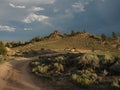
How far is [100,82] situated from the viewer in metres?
21.1

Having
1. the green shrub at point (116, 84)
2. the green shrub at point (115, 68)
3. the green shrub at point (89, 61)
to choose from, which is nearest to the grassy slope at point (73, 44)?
the green shrub at point (89, 61)

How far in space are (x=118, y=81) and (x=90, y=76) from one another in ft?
10.4

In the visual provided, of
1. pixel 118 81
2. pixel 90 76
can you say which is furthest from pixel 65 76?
pixel 118 81

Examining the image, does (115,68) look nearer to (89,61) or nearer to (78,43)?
(89,61)

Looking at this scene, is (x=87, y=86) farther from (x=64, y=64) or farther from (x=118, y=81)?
(x=64, y=64)

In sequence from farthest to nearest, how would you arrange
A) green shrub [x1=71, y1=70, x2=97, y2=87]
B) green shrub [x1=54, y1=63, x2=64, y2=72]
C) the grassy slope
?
the grassy slope
green shrub [x1=54, y1=63, x2=64, y2=72]
green shrub [x1=71, y1=70, x2=97, y2=87]

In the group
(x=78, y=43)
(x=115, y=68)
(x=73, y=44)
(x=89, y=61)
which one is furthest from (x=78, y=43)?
(x=115, y=68)

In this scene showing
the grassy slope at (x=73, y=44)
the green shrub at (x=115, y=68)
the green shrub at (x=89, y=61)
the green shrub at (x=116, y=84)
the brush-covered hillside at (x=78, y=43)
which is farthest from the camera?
the grassy slope at (x=73, y=44)

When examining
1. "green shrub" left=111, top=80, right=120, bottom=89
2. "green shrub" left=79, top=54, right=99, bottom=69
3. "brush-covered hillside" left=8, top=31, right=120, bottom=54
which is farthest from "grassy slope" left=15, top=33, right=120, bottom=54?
"green shrub" left=111, top=80, right=120, bottom=89

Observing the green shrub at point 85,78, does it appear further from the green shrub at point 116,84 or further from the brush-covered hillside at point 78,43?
the brush-covered hillside at point 78,43

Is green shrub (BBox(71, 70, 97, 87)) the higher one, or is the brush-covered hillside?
the brush-covered hillside

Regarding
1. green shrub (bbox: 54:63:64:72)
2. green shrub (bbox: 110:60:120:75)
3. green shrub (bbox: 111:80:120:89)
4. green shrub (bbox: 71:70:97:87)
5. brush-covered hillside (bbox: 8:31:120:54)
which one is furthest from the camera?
brush-covered hillside (bbox: 8:31:120:54)

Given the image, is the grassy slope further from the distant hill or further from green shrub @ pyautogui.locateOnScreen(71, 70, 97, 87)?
green shrub @ pyautogui.locateOnScreen(71, 70, 97, 87)

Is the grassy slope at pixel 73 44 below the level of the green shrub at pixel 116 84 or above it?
above
